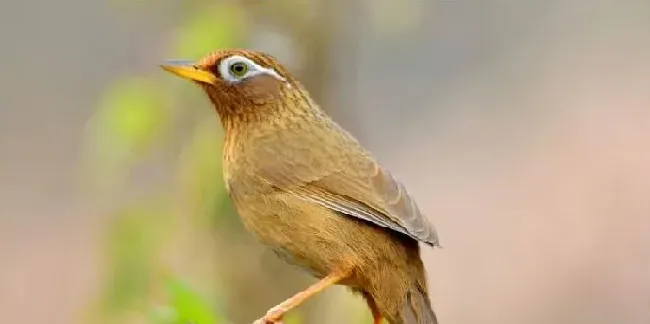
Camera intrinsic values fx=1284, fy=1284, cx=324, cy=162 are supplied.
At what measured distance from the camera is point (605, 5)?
8.59 m

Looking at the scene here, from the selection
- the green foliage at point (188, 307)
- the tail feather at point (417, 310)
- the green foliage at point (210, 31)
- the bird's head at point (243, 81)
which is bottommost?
the green foliage at point (188, 307)

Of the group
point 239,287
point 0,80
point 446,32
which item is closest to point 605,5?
point 446,32

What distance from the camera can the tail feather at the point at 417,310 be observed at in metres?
3.41

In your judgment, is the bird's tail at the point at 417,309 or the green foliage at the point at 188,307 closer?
the green foliage at the point at 188,307

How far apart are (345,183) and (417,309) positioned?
40 centimetres

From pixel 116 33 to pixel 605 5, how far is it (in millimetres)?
3268

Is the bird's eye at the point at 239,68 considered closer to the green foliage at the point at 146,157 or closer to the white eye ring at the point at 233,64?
the white eye ring at the point at 233,64

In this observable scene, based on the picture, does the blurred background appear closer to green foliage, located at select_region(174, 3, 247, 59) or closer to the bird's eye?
green foliage, located at select_region(174, 3, 247, 59)

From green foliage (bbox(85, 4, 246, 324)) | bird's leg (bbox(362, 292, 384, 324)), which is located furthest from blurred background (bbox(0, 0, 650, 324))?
bird's leg (bbox(362, 292, 384, 324))

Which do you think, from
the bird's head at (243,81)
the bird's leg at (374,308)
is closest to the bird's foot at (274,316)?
the bird's leg at (374,308)

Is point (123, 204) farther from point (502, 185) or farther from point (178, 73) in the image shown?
point (502, 185)

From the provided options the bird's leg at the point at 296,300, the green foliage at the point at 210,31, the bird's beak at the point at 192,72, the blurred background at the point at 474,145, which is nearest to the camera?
the bird's leg at the point at 296,300

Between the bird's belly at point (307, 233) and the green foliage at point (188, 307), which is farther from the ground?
the bird's belly at point (307, 233)

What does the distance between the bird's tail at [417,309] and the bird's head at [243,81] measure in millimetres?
685
